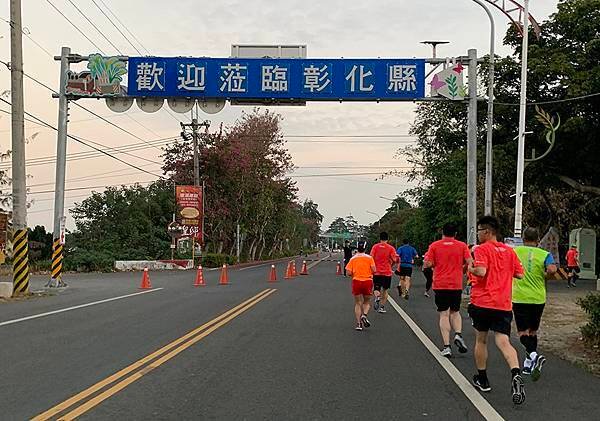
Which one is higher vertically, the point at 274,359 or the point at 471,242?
the point at 471,242

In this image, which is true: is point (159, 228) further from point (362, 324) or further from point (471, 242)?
point (362, 324)

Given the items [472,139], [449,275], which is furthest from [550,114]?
[449,275]

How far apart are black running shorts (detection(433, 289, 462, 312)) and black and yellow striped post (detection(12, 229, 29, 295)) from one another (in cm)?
1590

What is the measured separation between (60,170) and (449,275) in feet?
59.8

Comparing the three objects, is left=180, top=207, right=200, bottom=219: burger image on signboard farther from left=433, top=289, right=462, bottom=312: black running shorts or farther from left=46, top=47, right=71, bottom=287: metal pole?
left=433, top=289, right=462, bottom=312: black running shorts

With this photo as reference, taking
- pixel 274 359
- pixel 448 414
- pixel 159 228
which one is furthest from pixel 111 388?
pixel 159 228

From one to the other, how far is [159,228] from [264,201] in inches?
575

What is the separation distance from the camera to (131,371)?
9242mm

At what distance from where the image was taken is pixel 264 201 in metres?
62.7

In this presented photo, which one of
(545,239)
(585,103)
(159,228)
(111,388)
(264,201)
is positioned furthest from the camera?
(264,201)

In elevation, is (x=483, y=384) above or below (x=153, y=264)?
above

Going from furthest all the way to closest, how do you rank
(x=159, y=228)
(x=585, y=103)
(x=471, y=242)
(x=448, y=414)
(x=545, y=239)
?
(x=159, y=228) < (x=545, y=239) < (x=585, y=103) < (x=471, y=242) < (x=448, y=414)

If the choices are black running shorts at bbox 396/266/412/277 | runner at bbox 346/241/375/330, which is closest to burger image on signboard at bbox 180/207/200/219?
black running shorts at bbox 396/266/412/277

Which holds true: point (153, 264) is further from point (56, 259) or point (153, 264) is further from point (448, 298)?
point (448, 298)
